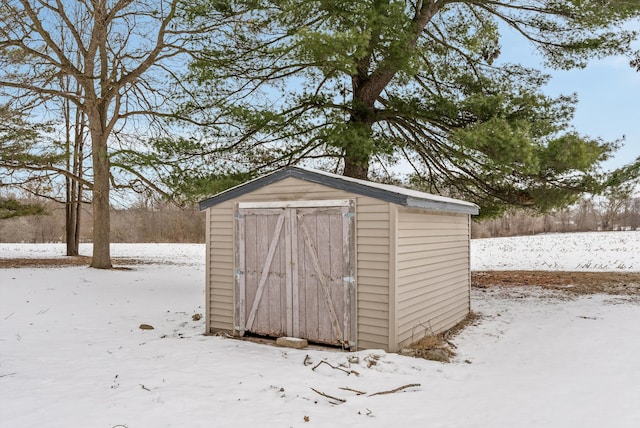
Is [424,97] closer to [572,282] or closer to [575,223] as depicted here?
[572,282]

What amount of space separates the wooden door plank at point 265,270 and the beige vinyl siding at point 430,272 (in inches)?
68.3

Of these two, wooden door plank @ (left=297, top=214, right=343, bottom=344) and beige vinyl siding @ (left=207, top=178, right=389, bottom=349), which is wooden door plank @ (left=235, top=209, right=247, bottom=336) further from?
wooden door plank @ (left=297, top=214, right=343, bottom=344)

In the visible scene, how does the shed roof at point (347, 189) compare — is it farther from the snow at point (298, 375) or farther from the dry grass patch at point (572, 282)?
the dry grass patch at point (572, 282)

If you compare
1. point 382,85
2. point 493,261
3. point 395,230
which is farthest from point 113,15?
point 493,261

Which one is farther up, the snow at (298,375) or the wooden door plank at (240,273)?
the wooden door plank at (240,273)

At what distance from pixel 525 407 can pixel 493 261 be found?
1755cm

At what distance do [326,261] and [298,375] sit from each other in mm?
1724

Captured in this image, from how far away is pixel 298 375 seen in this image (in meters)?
5.07

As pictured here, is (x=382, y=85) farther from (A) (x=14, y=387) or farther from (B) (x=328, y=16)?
(A) (x=14, y=387)

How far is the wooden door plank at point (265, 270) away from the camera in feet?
21.8

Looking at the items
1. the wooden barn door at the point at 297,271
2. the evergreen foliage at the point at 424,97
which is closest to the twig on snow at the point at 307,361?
the wooden barn door at the point at 297,271

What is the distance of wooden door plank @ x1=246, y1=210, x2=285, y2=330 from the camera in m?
6.65

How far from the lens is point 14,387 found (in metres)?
4.73

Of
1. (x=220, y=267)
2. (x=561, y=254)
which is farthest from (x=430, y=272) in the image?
(x=561, y=254)
